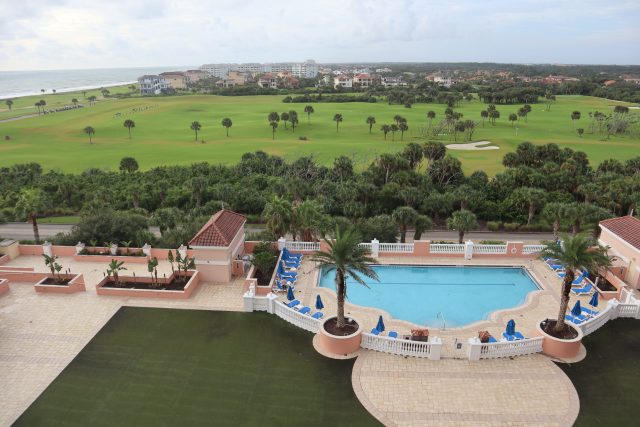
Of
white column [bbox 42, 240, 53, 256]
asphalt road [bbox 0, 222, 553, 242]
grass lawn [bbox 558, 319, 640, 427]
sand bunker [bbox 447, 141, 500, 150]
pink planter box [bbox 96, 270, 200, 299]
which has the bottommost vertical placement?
asphalt road [bbox 0, 222, 553, 242]

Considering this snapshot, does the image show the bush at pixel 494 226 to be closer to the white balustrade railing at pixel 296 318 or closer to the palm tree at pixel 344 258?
the palm tree at pixel 344 258

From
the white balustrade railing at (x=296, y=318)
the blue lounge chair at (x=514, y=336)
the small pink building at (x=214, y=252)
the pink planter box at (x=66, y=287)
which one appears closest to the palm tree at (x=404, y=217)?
the small pink building at (x=214, y=252)

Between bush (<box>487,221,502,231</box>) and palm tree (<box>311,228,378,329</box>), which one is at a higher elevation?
palm tree (<box>311,228,378,329</box>)

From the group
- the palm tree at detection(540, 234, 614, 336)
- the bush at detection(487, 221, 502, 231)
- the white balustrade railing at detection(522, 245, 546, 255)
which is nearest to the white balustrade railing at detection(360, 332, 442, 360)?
the palm tree at detection(540, 234, 614, 336)

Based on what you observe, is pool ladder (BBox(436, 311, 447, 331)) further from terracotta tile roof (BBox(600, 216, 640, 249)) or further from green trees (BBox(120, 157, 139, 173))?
green trees (BBox(120, 157, 139, 173))

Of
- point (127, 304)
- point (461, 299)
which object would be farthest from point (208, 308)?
point (461, 299)
